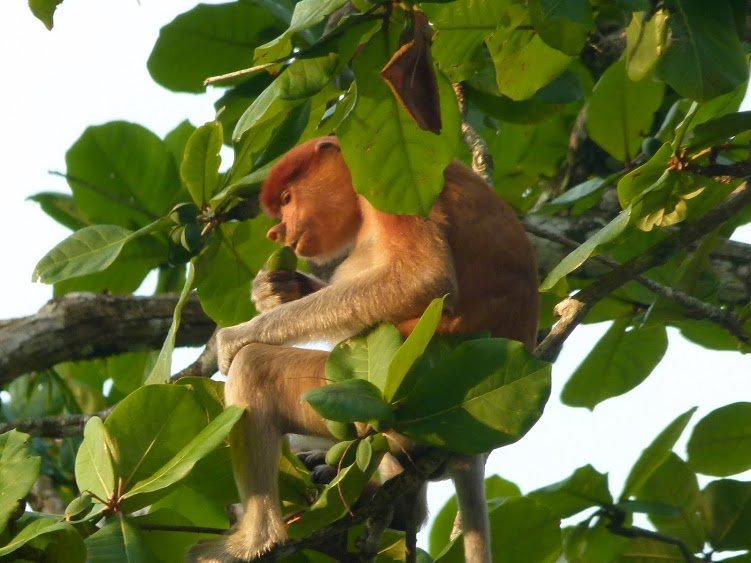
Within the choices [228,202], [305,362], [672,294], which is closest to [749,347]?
[672,294]

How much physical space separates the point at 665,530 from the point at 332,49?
2.21 meters

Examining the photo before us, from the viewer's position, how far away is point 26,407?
17.4ft

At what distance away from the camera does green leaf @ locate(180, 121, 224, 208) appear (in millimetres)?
3508

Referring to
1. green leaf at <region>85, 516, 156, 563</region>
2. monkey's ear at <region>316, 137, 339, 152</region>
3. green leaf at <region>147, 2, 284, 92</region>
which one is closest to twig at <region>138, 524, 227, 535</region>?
green leaf at <region>85, 516, 156, 563</region>

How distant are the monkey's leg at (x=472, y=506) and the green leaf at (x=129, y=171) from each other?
204 cm

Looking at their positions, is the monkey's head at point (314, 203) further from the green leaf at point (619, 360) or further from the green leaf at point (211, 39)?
the green leaf at point (619, 360)

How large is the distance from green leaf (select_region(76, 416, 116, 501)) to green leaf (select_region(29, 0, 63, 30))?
0.92 metres

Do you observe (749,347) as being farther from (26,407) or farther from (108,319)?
(26,407)

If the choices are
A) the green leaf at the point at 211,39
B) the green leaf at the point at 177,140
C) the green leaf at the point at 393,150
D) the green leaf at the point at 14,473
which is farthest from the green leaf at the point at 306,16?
the green leaf at the point at 177,140

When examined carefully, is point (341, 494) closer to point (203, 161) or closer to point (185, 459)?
point (185, 459)

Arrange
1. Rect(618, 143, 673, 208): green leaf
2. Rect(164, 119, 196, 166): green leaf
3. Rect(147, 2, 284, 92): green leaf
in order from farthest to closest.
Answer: Rect(164, 119, 196, 166): green leaf, Rect(147, 2, 284, 92): green leaf, Rect(618, 143, 673, 208): green leaf

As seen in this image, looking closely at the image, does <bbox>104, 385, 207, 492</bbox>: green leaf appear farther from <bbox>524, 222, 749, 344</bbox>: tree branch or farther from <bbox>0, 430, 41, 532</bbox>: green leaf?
<bbox>524, 222, 749, 344</bbox>: tree branch

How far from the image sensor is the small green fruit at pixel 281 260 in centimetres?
375

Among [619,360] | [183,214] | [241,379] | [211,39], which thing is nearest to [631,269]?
[619,360]
